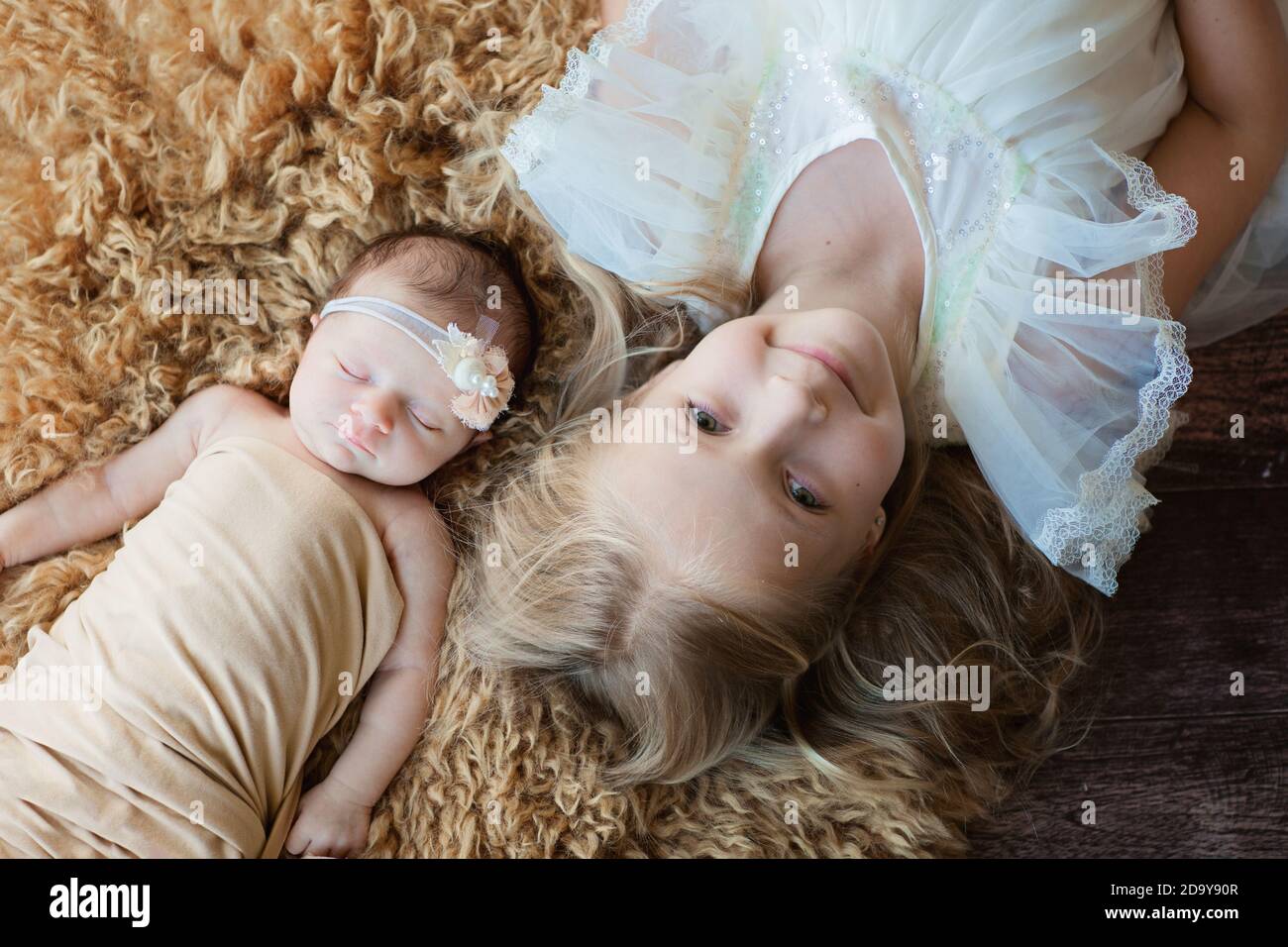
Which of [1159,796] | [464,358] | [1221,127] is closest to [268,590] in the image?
[464,358]

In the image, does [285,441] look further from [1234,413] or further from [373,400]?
[1234,413]

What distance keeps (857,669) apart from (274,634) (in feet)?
2.27

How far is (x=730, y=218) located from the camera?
1.29 m

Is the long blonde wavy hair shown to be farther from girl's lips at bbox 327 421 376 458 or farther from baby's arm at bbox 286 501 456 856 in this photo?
girl's lips at bbox 327 421 376 458

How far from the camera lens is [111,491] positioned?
49.1 inches

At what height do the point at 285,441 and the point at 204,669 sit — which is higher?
the point at 285,441

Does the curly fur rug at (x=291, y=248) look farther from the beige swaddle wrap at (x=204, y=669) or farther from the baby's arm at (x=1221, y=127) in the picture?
the baby's arm at (x=1221, y=127)

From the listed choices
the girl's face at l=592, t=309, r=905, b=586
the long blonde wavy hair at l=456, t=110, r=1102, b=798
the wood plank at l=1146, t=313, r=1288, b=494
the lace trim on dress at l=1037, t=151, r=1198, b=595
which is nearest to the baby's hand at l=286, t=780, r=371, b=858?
the long blonde wavy hair at l=456, t=110, r=1102, b=798

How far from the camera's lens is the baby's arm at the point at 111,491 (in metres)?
1.22

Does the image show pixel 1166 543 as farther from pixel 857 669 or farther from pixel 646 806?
pixel 646 806

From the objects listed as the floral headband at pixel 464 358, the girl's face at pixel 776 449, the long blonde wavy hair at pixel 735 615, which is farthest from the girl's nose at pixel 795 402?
the floral headband at pixel 464 358

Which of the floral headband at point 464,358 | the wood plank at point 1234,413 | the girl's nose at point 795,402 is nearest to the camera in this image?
the girl's nose at point 795,402

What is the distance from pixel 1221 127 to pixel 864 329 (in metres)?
0.56
